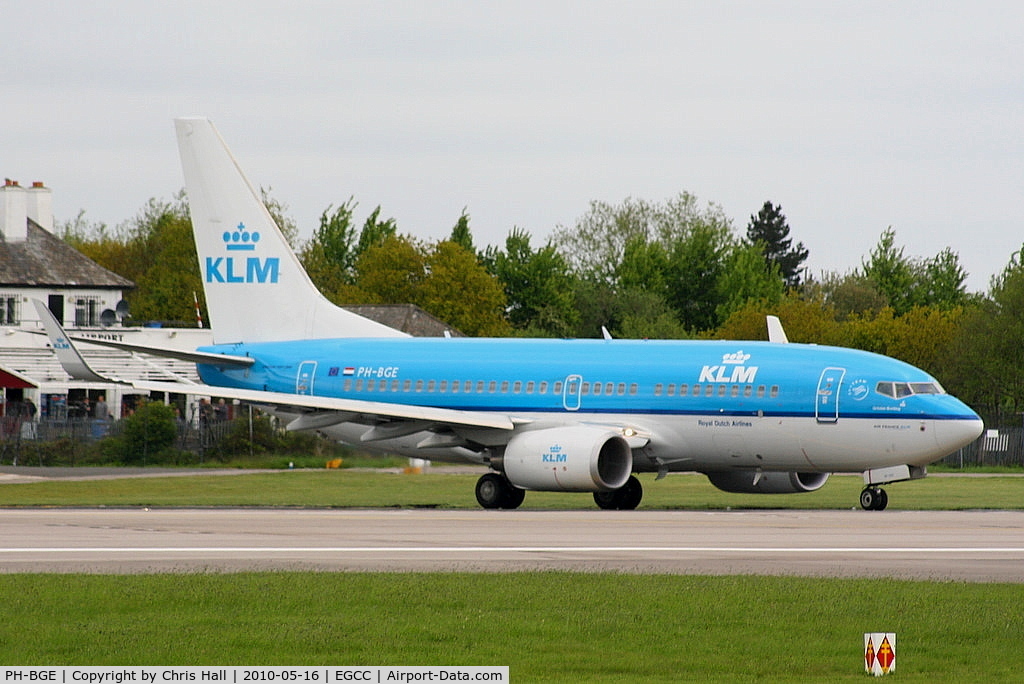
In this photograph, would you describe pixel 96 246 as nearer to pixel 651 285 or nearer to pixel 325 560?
pixel 651 285

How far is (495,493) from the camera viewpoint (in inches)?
1469

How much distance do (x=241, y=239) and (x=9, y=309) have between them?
44930 mm

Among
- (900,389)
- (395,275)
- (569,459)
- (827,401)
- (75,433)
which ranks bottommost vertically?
(569,459)

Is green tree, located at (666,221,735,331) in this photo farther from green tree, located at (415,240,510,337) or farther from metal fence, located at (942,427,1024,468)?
metal fence, located at (942,427,1024,468)

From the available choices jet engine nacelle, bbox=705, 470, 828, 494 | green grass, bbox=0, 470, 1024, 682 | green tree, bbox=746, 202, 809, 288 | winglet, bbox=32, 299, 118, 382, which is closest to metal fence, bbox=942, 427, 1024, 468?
jet engine nacelle, bbox=705, 470, 828, 494

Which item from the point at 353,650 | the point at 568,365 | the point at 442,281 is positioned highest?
the point at 442,281

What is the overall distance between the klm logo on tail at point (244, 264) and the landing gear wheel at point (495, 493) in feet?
28.8

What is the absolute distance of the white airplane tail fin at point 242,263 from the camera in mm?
42969

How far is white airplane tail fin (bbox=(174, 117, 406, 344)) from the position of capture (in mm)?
42969

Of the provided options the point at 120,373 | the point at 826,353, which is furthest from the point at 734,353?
the point at 120,373

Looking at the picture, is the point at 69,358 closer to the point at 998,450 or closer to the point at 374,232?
the point at 998,450

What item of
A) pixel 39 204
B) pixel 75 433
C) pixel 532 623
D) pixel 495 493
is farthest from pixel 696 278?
pixel 532 623

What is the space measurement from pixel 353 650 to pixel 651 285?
366 feet

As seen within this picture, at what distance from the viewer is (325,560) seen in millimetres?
22938
